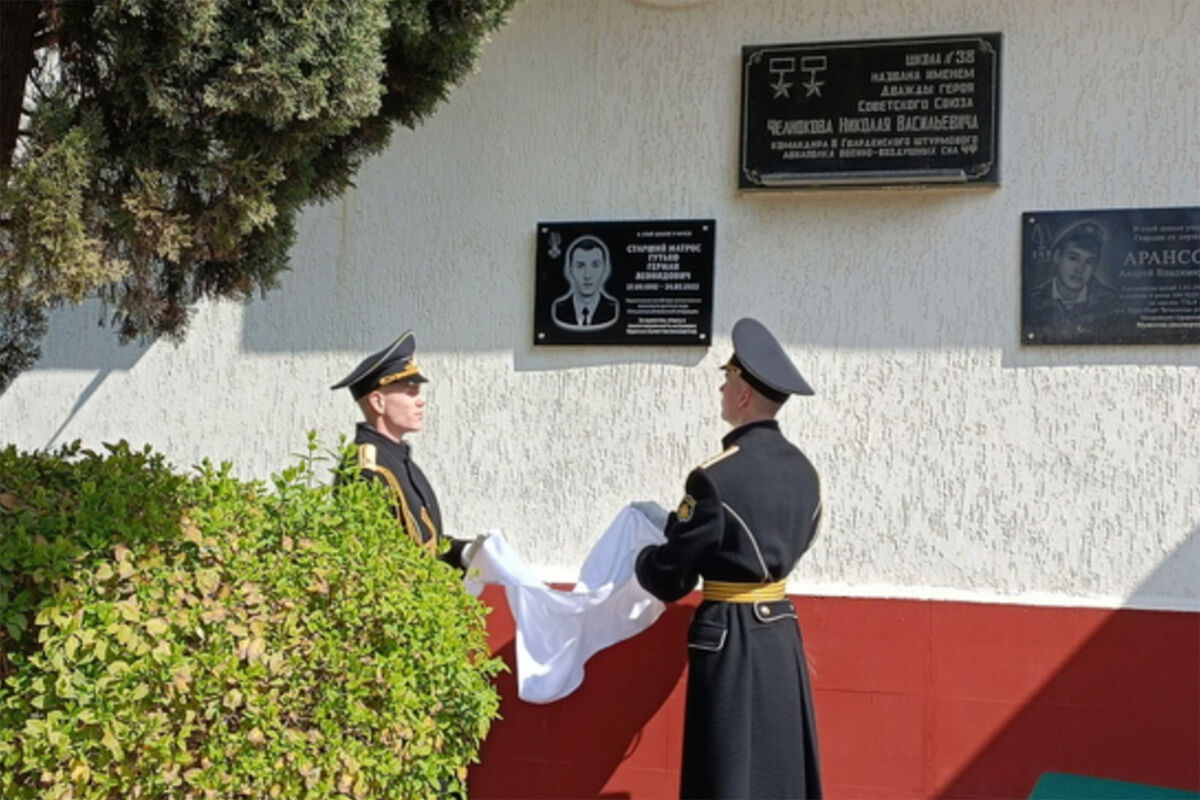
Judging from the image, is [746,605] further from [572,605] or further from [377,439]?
[377,439]

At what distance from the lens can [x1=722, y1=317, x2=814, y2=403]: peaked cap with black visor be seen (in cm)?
513

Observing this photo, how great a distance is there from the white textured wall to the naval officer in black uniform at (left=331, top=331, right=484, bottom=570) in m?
0.50

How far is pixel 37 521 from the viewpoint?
3898mm

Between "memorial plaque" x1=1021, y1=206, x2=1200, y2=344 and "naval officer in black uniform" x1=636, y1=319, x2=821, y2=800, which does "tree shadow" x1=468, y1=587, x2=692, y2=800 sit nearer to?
"naval officer in black uniform" x1=636, y1=319, x2=821, y2=800

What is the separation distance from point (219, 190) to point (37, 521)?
100 cm

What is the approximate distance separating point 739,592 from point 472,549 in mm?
985

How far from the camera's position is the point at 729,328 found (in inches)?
230

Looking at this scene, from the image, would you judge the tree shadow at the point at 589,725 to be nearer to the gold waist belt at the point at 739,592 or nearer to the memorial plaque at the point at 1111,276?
the gold waist belt at the point at 739,592

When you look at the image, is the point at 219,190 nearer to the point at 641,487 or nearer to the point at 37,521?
the point at 37,521

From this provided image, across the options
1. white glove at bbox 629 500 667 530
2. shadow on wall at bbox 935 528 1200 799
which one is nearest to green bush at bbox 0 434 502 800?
white glove at bbox 629 500 667 530

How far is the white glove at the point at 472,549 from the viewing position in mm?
5426

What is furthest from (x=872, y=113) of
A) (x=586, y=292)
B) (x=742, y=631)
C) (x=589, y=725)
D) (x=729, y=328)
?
(x=589, y=725)

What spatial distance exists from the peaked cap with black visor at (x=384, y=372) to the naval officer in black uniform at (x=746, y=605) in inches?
43.6

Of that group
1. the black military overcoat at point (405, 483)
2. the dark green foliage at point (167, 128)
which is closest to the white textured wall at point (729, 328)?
the black military overcoat at point (405, 483)
